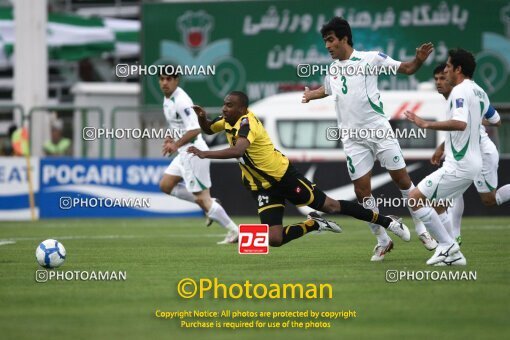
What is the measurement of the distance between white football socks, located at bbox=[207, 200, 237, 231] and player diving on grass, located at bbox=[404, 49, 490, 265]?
4.46 metres

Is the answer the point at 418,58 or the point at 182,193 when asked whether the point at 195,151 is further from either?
the point at 182,193

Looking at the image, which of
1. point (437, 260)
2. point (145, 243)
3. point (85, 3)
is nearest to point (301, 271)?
point (437, 260)

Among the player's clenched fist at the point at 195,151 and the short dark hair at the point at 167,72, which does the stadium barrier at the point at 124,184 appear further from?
the player's clenched fist at the point at 195,151

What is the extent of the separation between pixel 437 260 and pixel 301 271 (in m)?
1.46

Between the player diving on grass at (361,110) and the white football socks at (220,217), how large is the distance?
134 inches

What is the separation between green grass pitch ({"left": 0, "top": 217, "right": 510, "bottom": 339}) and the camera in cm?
748

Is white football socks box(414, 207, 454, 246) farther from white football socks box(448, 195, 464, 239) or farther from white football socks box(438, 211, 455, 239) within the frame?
white football socks box(448, 195, 464, 239)

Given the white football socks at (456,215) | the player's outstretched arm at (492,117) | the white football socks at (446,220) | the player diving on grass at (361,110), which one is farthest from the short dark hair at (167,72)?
the player's outstretched arm at (492,117)

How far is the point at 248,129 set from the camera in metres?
11.4

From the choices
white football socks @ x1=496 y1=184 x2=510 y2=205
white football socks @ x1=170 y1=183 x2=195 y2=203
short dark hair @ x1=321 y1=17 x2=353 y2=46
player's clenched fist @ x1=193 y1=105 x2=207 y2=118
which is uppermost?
short dark hair @ x1=321 y1=17 x2=353 y2=46

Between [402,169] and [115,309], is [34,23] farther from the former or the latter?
[115,309]

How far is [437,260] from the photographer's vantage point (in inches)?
436

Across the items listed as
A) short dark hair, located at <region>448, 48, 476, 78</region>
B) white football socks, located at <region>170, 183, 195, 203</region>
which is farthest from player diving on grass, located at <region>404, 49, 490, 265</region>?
white football socks, located at <region>170, 183, 195, 203</region>

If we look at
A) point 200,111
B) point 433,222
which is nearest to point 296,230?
point 433,222
